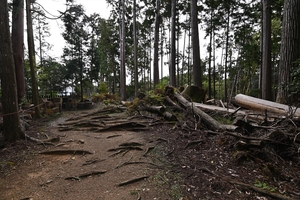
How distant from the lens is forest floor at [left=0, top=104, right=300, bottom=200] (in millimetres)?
2588

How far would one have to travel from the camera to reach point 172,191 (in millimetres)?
2633

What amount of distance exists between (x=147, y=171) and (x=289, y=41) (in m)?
5.25

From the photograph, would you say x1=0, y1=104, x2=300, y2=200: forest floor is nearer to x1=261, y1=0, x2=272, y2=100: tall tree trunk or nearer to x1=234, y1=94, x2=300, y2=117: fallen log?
x1=234, y1=94, x2=300, y2=117: fallen log

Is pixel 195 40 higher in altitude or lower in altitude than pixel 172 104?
higher

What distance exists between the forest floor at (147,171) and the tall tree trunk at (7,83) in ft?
1.60

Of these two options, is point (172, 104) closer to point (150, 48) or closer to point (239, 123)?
point (239, 123)

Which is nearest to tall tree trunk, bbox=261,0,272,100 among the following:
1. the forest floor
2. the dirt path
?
the forest floor

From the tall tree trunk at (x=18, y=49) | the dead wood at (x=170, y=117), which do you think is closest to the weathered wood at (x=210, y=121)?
the dead wood at (x=170, y=117)

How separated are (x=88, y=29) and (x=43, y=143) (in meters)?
16.0

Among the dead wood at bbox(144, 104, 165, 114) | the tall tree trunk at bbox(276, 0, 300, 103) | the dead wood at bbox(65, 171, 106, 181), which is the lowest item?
the dead wood at bbox(65, 171, 106, 181)

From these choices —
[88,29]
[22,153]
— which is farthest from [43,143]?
[88,29]

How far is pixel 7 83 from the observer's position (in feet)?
15.5

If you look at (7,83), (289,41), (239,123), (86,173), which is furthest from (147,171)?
(289,41)

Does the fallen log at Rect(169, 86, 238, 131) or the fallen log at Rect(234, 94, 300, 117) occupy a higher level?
the fallen log at Rect(234, 94, 300, 117)
